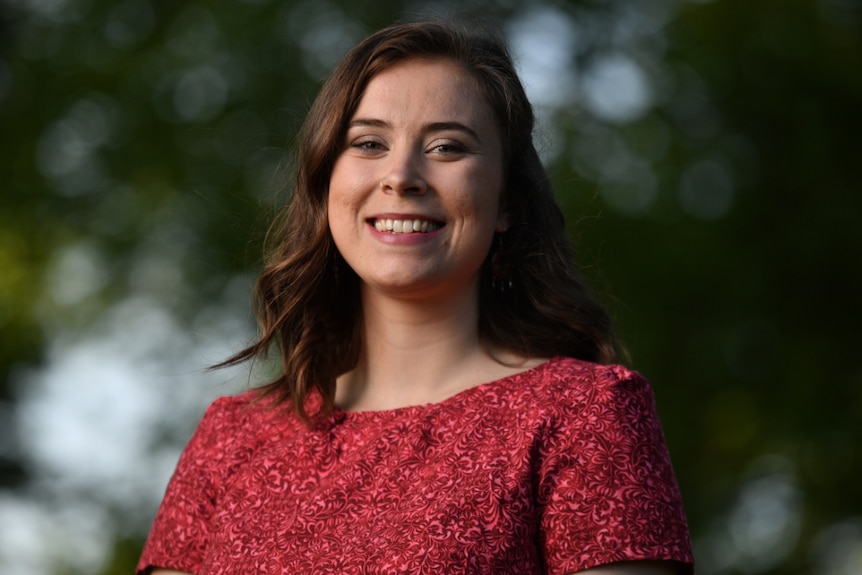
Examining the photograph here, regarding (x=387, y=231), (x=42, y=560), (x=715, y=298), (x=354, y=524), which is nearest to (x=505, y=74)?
(x=387, y=231)

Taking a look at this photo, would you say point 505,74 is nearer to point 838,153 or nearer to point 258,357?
point 258,357

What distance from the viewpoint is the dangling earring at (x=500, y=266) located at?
3.48 metres

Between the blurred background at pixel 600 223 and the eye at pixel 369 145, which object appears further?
the blurred background at pixel 600 223

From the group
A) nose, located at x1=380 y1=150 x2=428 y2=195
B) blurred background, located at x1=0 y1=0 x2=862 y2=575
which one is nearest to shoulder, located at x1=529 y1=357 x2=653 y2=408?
nose, located at x1=380 y1=150 x2=428 y2=195

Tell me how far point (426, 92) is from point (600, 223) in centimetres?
737

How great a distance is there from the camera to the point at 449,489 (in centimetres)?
302

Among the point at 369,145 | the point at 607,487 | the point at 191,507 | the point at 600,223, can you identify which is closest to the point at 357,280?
the point at 369,145

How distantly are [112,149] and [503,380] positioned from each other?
9.38 meters

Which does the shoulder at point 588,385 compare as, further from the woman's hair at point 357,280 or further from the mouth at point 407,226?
the mouth at point 407,226

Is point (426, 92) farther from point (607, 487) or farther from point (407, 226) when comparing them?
point (607, 487)

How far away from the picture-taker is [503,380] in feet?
10.7

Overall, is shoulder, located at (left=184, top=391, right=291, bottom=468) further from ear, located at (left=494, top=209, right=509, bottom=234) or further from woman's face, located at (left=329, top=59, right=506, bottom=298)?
ear, located at (left=494, top=209, right=509, bottom=234)

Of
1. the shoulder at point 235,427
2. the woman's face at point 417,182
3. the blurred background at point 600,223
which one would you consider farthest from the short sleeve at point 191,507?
the blurred background at point 600,223

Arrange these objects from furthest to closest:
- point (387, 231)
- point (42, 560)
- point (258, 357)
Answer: point (42, 560), point (258, 357), point (387, 231)
